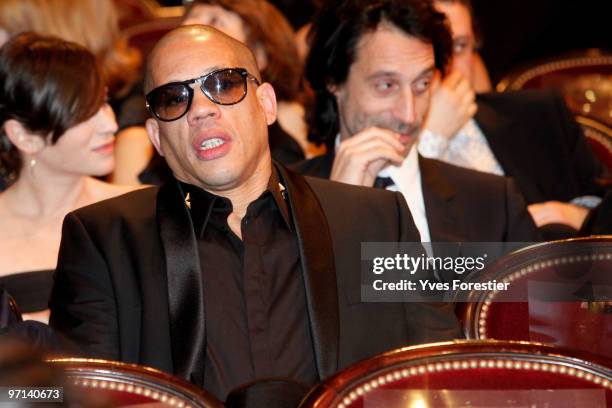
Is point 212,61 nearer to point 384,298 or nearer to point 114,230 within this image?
point 114,230

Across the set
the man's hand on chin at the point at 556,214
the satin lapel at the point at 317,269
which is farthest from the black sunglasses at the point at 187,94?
the man's hand on chin at the point at 556,214

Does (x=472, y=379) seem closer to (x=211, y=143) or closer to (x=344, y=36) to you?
(x=211, y=143)

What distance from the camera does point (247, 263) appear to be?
2.16 metres

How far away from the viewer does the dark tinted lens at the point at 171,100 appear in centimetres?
217

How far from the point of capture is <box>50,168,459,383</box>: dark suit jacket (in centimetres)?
205

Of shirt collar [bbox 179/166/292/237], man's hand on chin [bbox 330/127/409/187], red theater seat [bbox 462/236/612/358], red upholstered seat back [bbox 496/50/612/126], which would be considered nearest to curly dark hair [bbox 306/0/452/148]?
man's hand on chin [bbox 330/127/409/187]

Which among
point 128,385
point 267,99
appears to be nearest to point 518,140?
point 267,99

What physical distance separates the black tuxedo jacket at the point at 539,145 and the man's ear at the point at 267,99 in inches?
44.9

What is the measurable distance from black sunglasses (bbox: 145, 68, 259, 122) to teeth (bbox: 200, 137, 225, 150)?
75 millimetres

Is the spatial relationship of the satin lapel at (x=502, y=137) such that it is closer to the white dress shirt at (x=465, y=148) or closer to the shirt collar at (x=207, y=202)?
Result: the white dress shirt at (x=465, y=148)

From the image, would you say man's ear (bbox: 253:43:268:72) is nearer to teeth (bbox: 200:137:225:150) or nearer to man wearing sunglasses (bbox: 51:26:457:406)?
man wearing sunglasses (bbox: 51:26:457:406)

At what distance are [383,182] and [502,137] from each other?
0.65 meters

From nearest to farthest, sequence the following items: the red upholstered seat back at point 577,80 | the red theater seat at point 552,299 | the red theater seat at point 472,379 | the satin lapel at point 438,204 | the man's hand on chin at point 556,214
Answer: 1. the red theater seat at point 472,379
2. the red theater seat at point 552,299
3. the satin lapel at point 438,204
4. the man's hand on chin at point 556,214
5. the red upholstered seat back at point 577,80

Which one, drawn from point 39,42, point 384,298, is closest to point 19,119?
point 39,42
